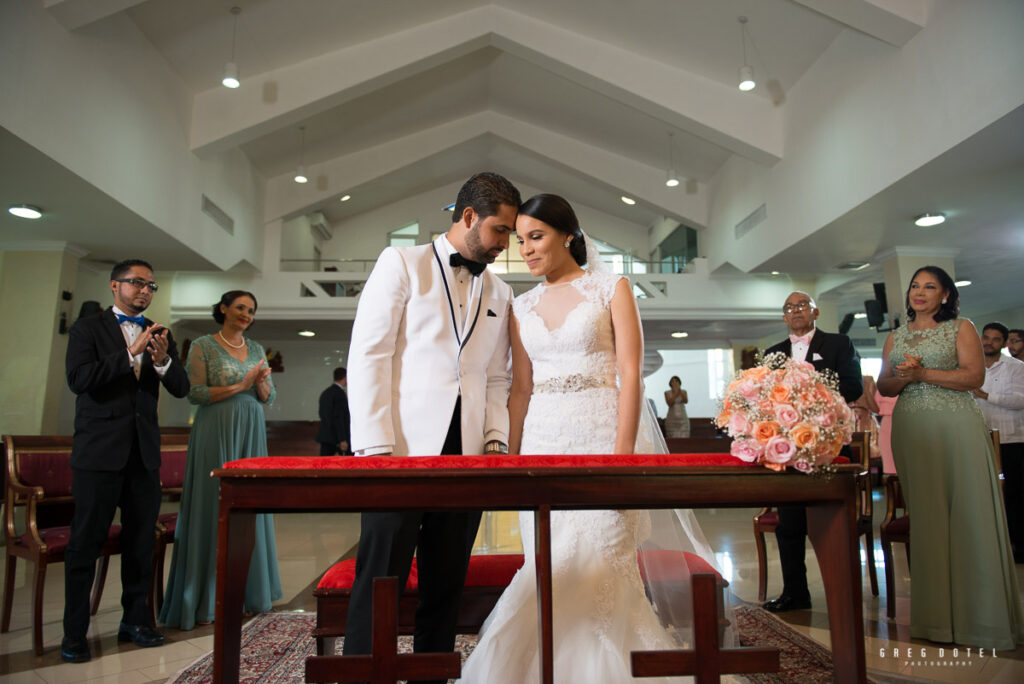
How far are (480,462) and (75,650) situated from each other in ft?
8.24

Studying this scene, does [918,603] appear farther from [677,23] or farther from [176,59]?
[176,59]

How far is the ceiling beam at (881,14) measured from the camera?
6.03 metres

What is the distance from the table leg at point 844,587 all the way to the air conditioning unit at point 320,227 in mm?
14343

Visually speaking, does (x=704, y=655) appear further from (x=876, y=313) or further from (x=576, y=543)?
(x=876, y=313)

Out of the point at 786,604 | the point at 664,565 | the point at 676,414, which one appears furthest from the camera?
the point at 676,414

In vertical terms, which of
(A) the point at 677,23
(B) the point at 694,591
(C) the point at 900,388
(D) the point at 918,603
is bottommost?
(D) the point at 918,603

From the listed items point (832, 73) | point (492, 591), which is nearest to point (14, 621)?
point (492, 591)

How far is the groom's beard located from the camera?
80.4 inches

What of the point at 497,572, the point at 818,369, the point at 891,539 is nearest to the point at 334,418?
the point at 818,369

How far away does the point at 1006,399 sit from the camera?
5.43 m

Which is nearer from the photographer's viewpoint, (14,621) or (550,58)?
(14,621)

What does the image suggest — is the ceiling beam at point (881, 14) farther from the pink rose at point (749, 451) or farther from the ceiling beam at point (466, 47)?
the pink rose at point (749, 451)

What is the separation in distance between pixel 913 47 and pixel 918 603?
522cm

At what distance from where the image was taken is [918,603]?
319 centimetres
